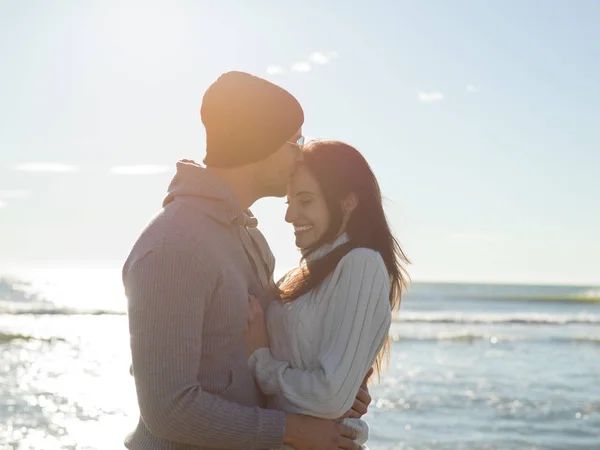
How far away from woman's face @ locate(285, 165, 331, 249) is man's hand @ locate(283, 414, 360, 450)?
2.83ft

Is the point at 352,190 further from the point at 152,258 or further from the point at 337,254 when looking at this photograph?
the point at 152,258

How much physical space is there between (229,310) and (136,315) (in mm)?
317

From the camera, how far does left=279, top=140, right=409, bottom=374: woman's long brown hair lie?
128 inches

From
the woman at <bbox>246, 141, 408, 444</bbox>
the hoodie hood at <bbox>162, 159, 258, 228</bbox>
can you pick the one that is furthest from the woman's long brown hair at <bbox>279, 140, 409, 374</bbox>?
the hoodie hood at <bbox>162, 159, 258, 228</bbox>

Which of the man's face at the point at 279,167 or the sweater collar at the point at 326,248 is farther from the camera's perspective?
the sweater collar at the point at 326,248

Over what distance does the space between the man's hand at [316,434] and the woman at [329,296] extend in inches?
1.8

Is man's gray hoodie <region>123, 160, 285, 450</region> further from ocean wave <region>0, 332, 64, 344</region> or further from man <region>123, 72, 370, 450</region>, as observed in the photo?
ocean wave <region>0, 332, 64, 344</region>

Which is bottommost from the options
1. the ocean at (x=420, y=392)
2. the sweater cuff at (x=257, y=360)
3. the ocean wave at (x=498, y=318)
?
the ocean wave at (x=498, y=318)

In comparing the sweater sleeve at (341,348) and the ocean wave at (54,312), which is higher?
the sweater sleeve at (341,348)

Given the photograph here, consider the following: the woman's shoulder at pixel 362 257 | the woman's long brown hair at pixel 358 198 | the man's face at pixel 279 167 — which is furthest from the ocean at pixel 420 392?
the man's face at pixel 279 167

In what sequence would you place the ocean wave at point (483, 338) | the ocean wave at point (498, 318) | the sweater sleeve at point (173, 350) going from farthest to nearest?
the ocean wave at point (498, 318) < the ocean wave at point (483, 338) < the sweater sleeve at point (173, 350)

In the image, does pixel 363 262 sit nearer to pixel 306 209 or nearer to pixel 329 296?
pixel 329 296

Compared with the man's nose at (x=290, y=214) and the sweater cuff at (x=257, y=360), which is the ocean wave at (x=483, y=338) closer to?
the man's nose at (x=290, y=214)

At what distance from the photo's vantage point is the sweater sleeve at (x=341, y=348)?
2.74m
